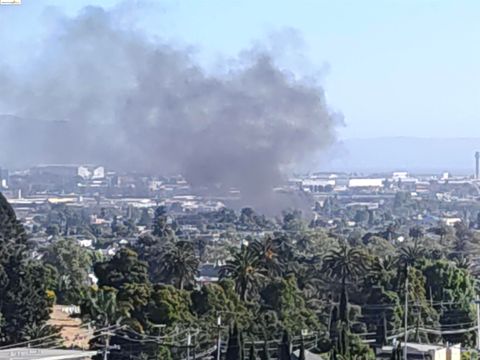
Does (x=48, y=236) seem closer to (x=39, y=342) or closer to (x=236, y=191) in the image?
(x=236, y=191)

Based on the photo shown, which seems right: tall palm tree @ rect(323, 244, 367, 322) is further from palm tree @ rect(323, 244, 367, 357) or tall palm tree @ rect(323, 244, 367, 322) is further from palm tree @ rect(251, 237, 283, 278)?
palm tree @ rect(251, 237, 283, 278)

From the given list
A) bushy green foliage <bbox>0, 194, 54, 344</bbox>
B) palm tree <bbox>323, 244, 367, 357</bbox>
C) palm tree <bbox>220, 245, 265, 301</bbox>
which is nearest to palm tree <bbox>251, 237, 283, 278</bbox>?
palm tree <bbox>220, 245, 265, 301</bbox>

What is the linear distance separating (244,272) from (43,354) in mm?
13944

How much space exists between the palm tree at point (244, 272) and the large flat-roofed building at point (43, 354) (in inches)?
409

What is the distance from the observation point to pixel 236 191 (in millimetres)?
89438

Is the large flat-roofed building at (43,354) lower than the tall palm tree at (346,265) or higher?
lower

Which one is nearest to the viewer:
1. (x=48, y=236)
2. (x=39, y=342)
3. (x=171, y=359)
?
(x=171, y=359)

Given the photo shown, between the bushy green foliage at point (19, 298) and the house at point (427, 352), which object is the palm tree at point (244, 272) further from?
the house at point (427, 352)

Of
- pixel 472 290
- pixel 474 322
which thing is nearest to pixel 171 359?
pixel 474 322

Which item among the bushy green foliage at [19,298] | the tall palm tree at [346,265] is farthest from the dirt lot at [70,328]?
the tall palm tree at [346,265]

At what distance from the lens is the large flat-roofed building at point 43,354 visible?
84.4 feet

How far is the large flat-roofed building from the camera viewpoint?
25.7m

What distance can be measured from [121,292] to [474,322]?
389 inches

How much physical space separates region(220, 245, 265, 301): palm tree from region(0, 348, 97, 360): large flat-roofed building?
34.1 feet
